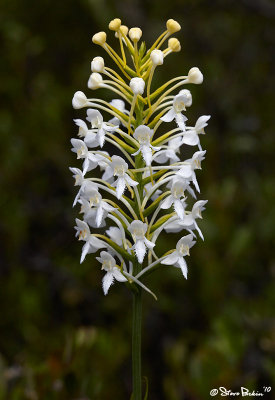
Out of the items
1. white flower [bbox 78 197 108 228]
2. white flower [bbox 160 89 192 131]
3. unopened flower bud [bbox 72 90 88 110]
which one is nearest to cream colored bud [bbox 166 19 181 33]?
white flower [bbox 160 89 192 131]

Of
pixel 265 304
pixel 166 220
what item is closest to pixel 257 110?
pixel 265 304

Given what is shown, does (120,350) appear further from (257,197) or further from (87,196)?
(257,197)

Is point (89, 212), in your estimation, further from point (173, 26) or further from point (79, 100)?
point (173, 26)

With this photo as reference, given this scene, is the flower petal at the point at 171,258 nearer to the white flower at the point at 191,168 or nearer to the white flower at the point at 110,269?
the white flower at the point at 110,269

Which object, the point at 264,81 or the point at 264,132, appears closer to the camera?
the point at 264,132

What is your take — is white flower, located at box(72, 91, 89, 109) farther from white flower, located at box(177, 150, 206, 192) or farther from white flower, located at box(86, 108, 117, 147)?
white flower, located at box(177, 150, 206, 192)

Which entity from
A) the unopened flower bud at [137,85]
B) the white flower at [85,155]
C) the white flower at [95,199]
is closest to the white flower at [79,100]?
the white flower at [85,155]
